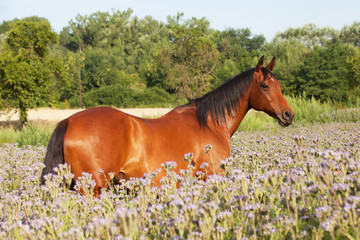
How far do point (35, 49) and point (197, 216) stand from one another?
2362 centimetres

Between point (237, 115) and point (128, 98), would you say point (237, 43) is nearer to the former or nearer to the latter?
point (128, 98)

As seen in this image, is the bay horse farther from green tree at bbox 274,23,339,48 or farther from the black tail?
green tree at bbox 274,23,339,48

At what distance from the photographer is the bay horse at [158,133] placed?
4.14 metres

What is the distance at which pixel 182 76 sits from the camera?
36375 mm

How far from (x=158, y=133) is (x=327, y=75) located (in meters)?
32.9

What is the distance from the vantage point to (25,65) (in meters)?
20.7

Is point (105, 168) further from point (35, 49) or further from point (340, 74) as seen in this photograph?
point (340, 74)

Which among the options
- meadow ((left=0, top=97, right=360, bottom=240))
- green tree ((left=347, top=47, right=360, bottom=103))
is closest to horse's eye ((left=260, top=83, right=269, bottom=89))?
meadow ((left=0, top=97, right=360, bottom=240))

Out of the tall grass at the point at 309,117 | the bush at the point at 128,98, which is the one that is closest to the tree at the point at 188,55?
the bush at the point at 128,98

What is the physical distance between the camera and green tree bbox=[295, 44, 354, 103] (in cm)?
3297

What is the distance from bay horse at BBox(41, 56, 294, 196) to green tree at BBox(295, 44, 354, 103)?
29.5 metres

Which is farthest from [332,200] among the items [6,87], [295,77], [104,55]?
[104,55]

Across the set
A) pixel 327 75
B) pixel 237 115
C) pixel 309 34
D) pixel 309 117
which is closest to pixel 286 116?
pixel 237 115

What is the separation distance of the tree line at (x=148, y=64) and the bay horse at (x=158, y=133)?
Answer: 14.0 meters
